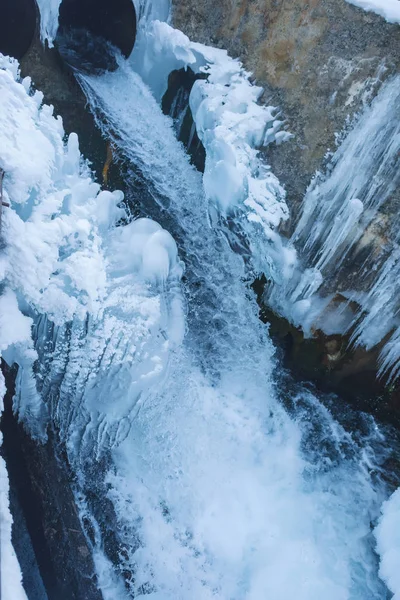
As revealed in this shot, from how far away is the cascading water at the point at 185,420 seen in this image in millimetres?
3961

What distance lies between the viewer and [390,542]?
4.21 metres

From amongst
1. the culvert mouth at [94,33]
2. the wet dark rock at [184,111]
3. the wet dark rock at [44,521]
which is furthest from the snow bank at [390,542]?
the culvert mouth at [94,33]

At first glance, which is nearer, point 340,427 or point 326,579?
point 326,579

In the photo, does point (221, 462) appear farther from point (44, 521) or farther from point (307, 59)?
point (307, 59)

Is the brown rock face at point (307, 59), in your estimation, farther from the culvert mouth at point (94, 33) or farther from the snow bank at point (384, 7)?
the culvert mouth at point (94, 33)

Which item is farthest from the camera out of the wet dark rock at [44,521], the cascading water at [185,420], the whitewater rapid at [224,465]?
the whitewater rapid at [224,465]

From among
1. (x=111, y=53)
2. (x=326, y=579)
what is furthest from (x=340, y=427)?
(x=111, y=53)

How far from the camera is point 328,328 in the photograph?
5082 millimetres

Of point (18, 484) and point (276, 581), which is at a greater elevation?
point (18, 484)

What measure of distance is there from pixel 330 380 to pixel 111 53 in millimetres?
6486

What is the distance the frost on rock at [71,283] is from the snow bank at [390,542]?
118 inches

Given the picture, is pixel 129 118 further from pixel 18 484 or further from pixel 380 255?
pixel 18 484

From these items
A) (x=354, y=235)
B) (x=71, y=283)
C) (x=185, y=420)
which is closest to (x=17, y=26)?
(x=71, y=283)

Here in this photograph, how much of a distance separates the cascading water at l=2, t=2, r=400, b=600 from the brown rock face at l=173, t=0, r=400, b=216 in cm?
50
